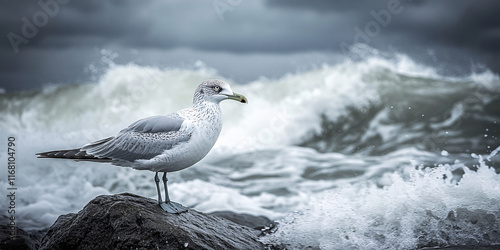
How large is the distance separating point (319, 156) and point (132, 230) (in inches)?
323

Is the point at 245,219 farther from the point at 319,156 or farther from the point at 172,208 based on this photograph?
the point at 319,156

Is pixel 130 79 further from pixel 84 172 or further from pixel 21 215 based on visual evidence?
pixel 21 215

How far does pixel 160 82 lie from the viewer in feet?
61.0

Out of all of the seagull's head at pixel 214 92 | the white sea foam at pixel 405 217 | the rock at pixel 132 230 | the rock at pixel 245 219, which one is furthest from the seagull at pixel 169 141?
the rock at pixel 245 219

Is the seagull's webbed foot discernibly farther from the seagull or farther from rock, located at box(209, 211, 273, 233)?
rock, located at box(209, 211, 273, 233)

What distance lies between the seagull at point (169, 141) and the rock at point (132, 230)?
266mm

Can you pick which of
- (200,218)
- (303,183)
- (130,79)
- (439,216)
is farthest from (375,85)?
(200,218)

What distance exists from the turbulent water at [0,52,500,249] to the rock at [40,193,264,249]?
37.7 inches

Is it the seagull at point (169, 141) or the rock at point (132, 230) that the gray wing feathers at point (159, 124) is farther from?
the rock at point (132, 230)

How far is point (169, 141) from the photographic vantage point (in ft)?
15.0

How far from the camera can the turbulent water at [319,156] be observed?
221 inches

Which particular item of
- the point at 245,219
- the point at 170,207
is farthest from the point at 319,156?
the point at 170,207

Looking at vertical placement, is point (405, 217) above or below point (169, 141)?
→ below

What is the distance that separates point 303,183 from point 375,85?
6.53 m
